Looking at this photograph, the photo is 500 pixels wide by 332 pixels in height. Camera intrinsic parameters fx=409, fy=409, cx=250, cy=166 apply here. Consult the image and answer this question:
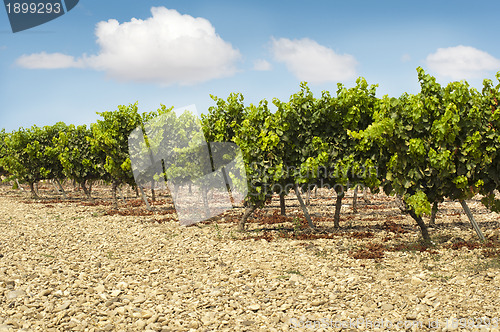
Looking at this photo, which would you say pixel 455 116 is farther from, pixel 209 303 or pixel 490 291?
pixel 209 303

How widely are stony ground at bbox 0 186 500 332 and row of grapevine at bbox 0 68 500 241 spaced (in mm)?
1899

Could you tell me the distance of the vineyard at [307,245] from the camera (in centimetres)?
888

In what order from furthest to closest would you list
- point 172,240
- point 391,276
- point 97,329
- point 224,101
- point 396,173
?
point 224,101 → point 172,240 → point 396,173 → point 391,276 → point 97,329

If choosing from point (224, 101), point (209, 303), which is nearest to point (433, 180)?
point (209, 303)

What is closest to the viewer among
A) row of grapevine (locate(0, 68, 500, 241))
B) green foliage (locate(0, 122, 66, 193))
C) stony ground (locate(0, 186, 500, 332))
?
stony ground (locate(0, 186, 500, 332))

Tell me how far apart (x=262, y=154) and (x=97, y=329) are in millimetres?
10169

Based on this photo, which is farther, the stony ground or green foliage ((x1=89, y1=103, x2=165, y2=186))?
green foliage ((x1=89, y1=103, x2=165, y2=186))

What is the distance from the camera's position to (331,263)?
12.3m

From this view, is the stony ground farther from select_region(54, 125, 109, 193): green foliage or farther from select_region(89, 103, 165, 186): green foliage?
select_region(54, 125, 109, 193): green foliage

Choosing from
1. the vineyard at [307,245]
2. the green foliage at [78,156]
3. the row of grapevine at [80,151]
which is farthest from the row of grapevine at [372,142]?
the green foliage at [78,156]

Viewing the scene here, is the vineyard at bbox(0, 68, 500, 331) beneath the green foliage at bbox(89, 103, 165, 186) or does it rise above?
beneath

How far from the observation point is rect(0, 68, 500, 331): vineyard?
29.1 feet

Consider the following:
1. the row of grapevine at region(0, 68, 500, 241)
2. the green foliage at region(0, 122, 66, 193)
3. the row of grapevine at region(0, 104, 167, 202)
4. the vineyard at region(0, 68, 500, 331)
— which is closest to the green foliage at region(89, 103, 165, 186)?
the row of grapevine at region(0, 104, 167, 202)

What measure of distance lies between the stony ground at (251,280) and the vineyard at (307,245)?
51 mm
